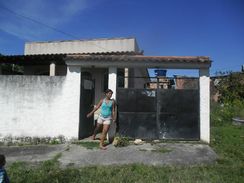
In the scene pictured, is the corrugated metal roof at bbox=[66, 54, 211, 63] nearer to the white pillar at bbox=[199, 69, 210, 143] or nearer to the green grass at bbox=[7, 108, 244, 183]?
the white pillar at bbox=[199, 69, 210, 143]

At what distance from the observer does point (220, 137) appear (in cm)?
1015

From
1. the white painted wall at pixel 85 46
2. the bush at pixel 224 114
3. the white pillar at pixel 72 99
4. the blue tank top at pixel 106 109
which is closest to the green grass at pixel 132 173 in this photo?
the blue tank top at pixel 106 109

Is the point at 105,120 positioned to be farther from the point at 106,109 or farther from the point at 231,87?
the point at 231,87

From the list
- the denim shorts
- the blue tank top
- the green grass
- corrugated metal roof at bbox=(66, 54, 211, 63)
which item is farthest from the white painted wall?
the green grass

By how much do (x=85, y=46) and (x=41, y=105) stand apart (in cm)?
767

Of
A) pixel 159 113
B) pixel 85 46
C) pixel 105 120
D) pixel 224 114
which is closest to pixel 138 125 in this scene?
pixel 159 113

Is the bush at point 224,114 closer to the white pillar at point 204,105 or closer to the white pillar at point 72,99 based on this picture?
the white pillar at point 204,105

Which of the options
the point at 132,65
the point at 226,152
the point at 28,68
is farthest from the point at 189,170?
the point at 28,68

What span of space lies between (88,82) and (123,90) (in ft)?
5.11

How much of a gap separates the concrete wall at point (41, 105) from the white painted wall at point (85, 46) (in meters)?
6.34

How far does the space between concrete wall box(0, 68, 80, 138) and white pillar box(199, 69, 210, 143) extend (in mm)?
4020

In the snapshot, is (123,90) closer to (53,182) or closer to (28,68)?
(53,182)

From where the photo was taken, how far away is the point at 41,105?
9328 millimetres

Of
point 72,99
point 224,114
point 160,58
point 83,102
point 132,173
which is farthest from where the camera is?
point 224,114
